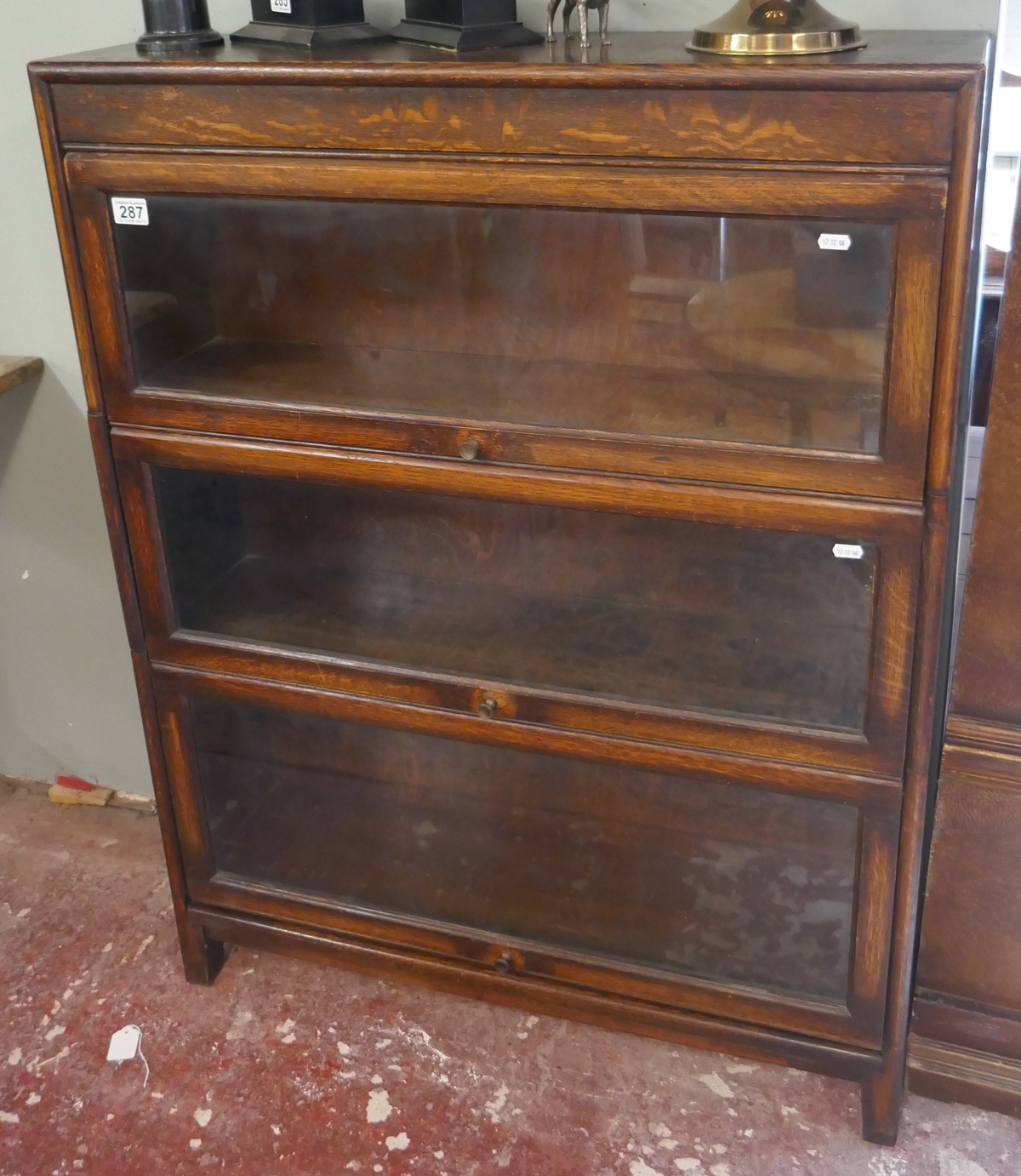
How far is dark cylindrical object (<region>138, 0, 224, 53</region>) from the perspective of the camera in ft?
4.58

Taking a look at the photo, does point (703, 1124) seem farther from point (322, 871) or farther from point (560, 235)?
point (560, 235)

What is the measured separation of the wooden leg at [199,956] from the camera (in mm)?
1806

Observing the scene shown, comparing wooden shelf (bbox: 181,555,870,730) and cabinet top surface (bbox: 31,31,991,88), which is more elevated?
cabinet top surface (bbox: 31,31,991,88)

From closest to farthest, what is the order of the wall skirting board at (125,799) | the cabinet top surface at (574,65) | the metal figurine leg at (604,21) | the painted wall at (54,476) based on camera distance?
the cabinet top surface at (574,65), the metal figurine leg at (604,21), the painted wall at (54,476), the wall skirting board at (125,799)

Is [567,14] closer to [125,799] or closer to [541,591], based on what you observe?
[541,591]

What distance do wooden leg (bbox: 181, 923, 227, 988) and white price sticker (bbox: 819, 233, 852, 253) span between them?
1277mm

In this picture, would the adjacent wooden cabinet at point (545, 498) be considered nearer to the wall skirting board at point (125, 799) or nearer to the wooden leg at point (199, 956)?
the wooden leg at point (199, 956)

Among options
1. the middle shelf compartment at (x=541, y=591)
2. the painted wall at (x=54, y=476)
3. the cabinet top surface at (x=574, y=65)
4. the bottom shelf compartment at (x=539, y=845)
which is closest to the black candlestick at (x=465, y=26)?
the cabinet top surface at (x=574, y=65)

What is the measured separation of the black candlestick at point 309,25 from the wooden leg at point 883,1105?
54.0 inches

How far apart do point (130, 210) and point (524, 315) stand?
457mm

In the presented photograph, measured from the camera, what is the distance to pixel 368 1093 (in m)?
1.65

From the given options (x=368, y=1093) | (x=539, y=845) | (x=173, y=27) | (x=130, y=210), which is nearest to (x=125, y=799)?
(x=368, y=1093)

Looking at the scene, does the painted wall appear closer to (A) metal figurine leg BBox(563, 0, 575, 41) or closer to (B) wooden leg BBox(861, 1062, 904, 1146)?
(A) metal figurine leg BBox(563, 0, 575, 41)

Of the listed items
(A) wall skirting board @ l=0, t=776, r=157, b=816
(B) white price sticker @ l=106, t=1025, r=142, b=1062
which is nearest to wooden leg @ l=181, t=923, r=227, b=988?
(B) white price sticker @ l=106, t=1025, r=142, b=1062
